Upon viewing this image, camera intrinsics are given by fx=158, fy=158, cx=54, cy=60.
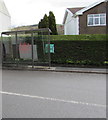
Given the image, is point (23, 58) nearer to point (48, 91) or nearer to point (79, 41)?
point (79, 41)

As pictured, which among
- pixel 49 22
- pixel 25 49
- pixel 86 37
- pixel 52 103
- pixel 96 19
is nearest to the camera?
pixel 52 103

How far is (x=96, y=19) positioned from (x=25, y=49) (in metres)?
11.5

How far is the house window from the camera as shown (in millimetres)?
19297

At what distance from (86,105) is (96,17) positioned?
1712cm

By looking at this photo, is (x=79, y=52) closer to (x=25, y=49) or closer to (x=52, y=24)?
(x=25, y=49)

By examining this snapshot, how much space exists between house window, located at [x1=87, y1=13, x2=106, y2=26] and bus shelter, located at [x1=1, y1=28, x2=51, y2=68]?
31.4 feet

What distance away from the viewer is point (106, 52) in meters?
12.0

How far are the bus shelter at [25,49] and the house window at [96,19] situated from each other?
9.58m

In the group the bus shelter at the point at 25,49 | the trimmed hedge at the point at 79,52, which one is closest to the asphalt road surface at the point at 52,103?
the bus shelter at the point at 25,49

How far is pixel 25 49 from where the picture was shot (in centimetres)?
1165

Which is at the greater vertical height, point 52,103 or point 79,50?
point 79,50

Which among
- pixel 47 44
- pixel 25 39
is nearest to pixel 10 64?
pixel 25 39

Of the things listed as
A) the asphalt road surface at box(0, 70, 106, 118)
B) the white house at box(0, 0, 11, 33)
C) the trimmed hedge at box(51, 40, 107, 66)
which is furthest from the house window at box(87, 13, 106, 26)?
the white house at box(0, 0, 11, 33)

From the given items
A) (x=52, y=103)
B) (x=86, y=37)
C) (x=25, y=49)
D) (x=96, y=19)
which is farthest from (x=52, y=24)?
(x=52, y=103)
